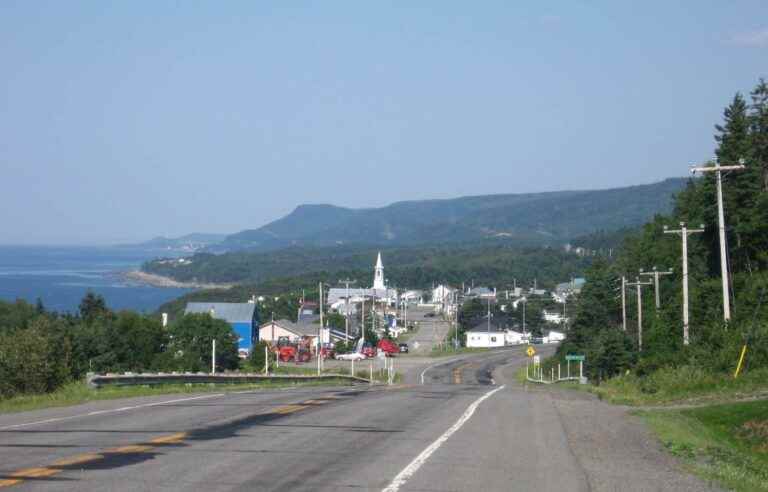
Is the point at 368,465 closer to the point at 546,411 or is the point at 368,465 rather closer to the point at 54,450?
the point at 54,450

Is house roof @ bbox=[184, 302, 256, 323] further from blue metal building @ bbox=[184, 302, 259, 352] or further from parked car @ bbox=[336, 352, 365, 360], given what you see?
parked car @ bbox=[336, 352, 365, 360]

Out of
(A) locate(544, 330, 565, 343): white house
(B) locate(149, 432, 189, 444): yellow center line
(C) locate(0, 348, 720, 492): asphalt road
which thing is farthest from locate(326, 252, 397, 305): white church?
(B) locate(149, 432, 189, 444): yellow center line

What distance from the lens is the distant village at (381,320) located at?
10625cm

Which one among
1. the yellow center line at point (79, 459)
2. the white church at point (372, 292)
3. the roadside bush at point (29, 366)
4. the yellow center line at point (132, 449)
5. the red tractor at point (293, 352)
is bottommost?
the red tractor at point (293, 352)

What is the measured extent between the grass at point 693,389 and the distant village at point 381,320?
53058 mm

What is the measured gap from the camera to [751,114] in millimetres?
68188

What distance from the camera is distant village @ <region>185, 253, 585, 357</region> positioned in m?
106

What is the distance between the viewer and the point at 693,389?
26.6m

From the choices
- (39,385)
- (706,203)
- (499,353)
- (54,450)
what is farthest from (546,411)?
(499,353)

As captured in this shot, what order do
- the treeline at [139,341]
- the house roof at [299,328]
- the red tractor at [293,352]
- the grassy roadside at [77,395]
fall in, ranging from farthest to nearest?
the house roof at [299,328], the red tractor at [293,352], the treeline at [139,341], the grassy roadside at [77,395]

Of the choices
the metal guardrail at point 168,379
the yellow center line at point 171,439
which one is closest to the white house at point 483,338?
the metal guardrail at point 168,379

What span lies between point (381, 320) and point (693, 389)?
407 feet

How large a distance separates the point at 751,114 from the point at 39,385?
5480 centimetres

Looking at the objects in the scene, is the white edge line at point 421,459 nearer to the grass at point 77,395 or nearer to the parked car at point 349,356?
the grass at point 77,395
